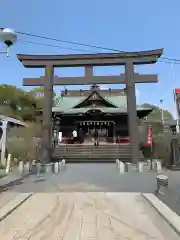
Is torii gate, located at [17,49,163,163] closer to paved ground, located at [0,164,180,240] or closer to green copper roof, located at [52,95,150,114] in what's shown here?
paved ground, located at [0,164,180,240]

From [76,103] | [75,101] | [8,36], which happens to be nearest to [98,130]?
[76,103]

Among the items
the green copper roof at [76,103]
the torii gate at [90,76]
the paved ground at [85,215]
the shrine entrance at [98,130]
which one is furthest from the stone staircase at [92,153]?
the paved ground at [85,215]

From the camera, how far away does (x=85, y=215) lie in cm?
675

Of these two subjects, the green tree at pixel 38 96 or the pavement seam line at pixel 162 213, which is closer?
the pavement seam line at pixel 162 213

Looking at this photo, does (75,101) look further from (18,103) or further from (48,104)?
(48,104)

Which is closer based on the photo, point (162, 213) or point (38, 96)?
point (162, 213)

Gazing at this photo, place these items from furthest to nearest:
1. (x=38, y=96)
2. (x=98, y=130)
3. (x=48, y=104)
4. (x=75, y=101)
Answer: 1. (x=38, y=96)
2. (x=75, y=101)
3. (x=98, y=130)
4. (x=48, y=104)

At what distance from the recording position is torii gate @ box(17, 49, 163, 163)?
20078mm

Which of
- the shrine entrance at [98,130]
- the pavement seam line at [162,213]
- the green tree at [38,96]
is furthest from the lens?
the green tree at [38,96]

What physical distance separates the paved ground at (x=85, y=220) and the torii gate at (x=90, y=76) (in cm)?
1157

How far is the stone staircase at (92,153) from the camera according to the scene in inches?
955

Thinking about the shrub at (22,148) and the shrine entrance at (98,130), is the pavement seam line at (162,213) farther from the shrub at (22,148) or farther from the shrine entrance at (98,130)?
the shrine entrance at (98,130)

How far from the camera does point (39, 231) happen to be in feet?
17.9

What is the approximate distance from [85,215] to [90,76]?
15244 mm
